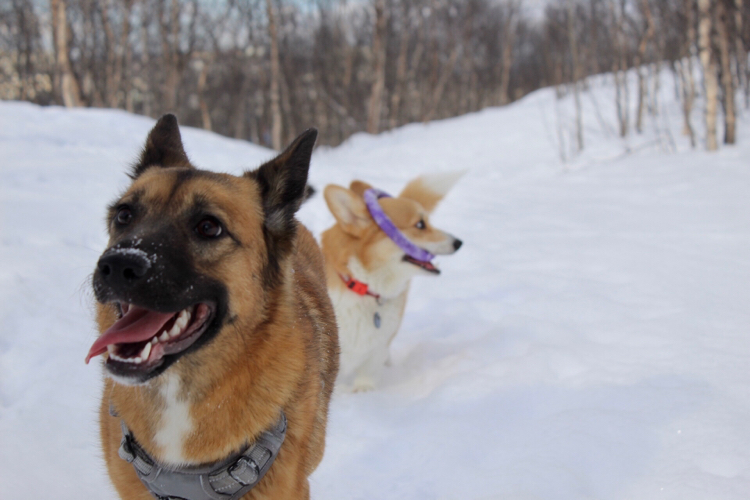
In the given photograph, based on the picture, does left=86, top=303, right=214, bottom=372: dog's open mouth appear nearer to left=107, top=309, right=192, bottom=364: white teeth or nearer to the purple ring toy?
left=107, top=309, right=192, bottom=364: white teeth

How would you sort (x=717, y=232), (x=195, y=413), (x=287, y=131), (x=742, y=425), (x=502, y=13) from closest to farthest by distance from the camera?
(x=195, y=413) → (x=742, y=425) → (x=717, y=232) → (x=287, y=131) → (x=502, y=13)

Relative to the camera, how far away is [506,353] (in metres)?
3.99

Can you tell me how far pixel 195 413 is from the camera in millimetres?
1698

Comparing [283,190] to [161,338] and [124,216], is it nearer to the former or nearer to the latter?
[124,216]

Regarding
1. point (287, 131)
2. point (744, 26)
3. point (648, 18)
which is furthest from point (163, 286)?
point (287, 131)

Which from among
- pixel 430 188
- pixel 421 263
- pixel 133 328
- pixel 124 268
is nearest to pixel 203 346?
pixel 133 328

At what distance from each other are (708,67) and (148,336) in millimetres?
10978

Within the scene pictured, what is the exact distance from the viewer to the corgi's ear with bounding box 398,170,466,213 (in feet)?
16.1

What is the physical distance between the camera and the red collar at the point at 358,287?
4184 mm

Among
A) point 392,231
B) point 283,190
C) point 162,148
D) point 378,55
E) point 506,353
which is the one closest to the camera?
point 283,190

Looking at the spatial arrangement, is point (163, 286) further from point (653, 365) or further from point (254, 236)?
point (653, 365)

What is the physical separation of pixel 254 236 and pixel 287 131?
28.7 meters

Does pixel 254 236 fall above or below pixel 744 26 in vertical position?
below

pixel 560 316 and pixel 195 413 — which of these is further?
pixel 560 316
